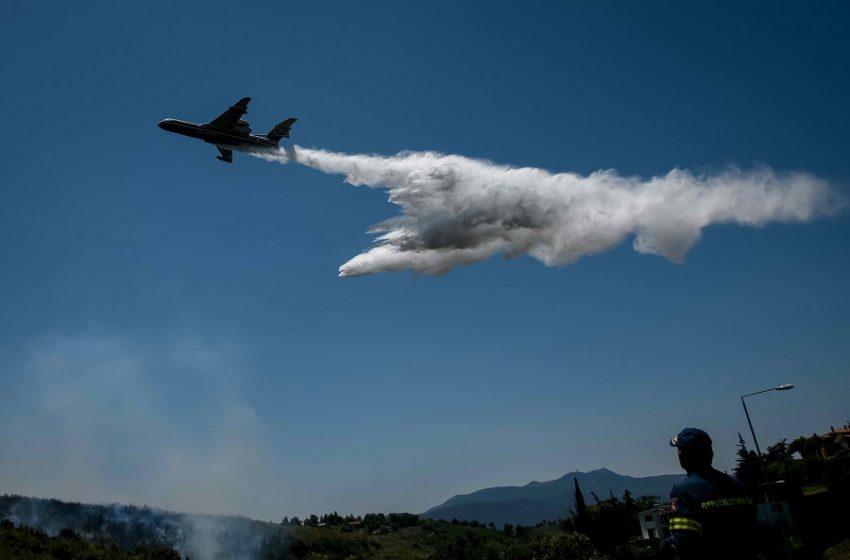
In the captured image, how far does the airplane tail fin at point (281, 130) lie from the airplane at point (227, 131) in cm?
129

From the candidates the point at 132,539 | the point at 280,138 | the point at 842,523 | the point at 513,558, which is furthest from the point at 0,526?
the point at 842,523

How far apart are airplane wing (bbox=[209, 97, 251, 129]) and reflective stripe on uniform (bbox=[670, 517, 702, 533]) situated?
46.0 metres

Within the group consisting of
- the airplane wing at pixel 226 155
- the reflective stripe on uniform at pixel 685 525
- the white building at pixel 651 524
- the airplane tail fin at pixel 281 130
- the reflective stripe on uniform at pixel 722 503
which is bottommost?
the white building at pixel 651 524

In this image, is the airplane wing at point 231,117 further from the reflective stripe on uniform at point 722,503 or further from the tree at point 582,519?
the tree at point 582,519

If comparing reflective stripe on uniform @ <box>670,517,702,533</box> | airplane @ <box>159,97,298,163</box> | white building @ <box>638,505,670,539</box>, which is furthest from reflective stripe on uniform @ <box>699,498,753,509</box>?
white building @ <box>638,505,670,539</box>

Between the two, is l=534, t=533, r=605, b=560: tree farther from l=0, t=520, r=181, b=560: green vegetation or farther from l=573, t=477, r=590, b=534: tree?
l=0, t=520, r=181, b=560: green vegetation

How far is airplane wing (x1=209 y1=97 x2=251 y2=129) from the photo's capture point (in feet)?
150

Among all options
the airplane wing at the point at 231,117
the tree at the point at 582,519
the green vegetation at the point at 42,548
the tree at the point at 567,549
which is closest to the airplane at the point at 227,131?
the airplane wing at the point at 231,117

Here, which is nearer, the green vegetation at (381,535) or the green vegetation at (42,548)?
the green vegetation at (42,548)

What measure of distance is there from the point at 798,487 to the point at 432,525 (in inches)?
3480

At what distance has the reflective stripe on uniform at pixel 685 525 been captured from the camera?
4.62 metres

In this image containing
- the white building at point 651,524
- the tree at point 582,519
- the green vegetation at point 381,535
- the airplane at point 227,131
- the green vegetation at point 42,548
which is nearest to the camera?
the green vegetation at point 42,548

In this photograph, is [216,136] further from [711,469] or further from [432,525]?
[432,525]

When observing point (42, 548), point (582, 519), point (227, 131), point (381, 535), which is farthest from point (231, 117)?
point (381, 535)
